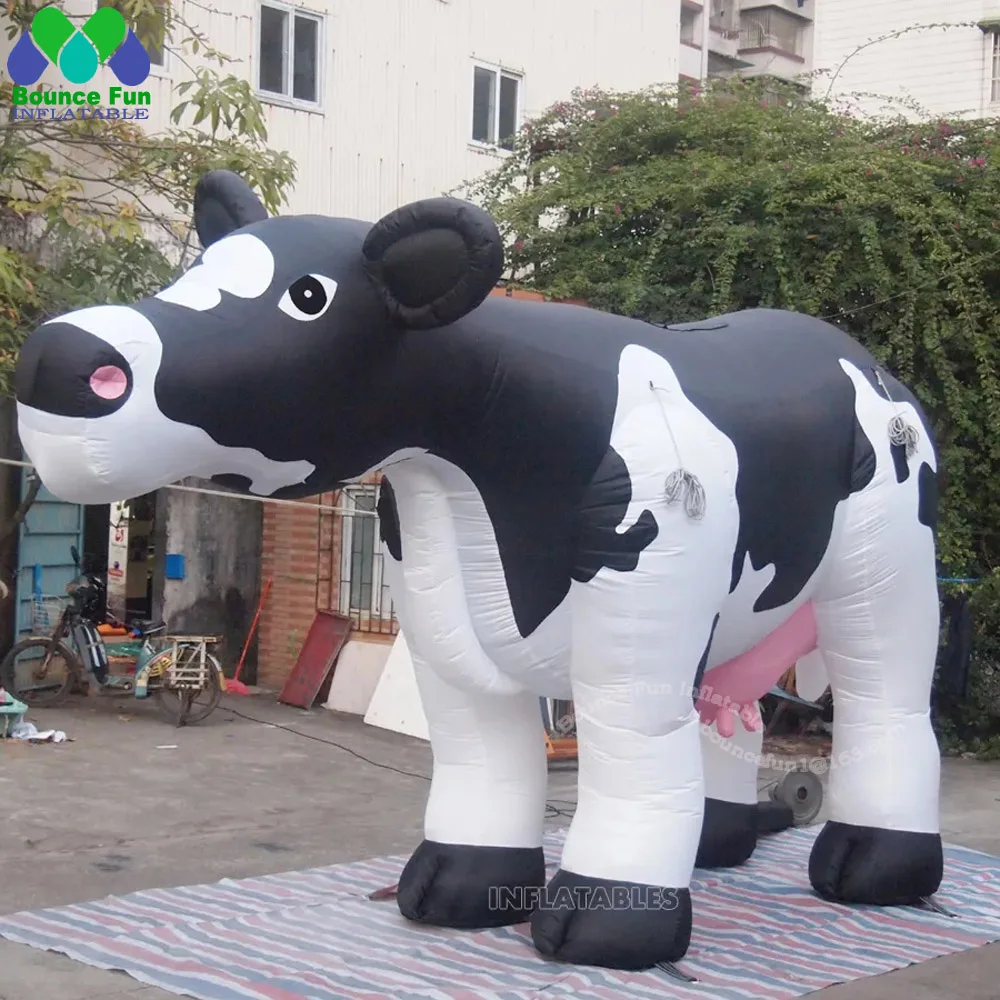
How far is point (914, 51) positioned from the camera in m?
21.1

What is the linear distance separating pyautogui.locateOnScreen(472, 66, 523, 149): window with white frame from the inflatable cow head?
9.40m

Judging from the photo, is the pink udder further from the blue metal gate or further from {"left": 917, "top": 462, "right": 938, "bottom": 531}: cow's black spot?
the blue metal gate

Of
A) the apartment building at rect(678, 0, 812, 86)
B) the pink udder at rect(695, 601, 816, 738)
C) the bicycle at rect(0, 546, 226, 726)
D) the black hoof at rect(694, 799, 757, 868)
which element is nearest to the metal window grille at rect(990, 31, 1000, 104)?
the apartment building at rect(678, 0, 812, 86)

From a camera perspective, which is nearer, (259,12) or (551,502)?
(551,502)

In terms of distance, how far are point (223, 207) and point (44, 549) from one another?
6.39 meters

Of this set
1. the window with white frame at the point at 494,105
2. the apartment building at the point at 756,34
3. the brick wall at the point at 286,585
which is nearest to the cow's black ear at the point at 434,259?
the brick wall at the point at 286,585

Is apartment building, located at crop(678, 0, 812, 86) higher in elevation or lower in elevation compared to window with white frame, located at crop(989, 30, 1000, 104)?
higher

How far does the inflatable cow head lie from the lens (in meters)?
3.42

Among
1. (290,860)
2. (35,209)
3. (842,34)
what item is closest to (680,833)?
(290,860)

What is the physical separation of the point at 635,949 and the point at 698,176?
5.99 m

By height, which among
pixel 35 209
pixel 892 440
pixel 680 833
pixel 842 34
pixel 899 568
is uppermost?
pixel 842 34

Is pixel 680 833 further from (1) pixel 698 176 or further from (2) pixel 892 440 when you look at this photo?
(1) pixel 698 176

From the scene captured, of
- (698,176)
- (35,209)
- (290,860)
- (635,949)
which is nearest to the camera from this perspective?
(635,949)

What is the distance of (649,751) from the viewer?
404 cm
